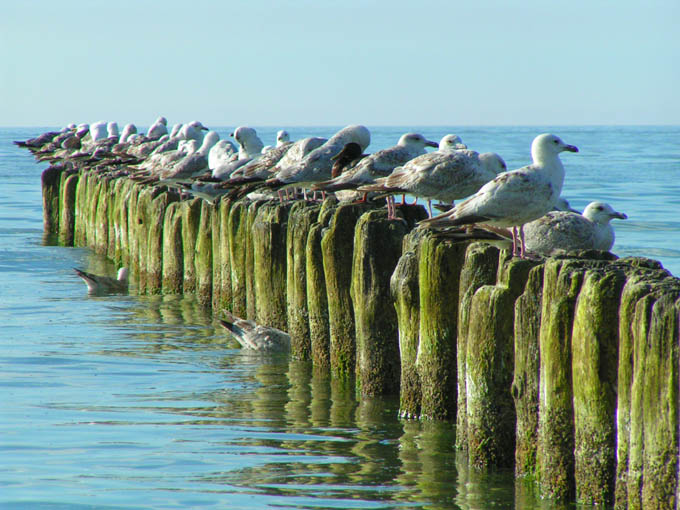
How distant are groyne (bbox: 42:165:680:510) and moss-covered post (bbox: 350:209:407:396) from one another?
0.04 ft

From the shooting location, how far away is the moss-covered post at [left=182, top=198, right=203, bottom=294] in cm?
1353

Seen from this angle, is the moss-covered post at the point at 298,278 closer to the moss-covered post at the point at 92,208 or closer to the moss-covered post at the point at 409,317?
the moss-covered post at the point at 409,317

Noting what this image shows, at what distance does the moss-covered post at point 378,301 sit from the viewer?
7859 mm

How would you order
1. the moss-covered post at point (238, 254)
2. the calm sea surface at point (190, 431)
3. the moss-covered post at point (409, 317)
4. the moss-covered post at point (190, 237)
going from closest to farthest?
the calm sea surface at point (190, 431), the moss-covered post at point (409, 317), the moss-covered post at point (238, 254), the moss-covered post at point (190, 237)

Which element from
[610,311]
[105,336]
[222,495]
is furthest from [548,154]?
[105,336]

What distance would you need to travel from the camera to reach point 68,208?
918 inches

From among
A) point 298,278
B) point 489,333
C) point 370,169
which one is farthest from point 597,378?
point 370,169

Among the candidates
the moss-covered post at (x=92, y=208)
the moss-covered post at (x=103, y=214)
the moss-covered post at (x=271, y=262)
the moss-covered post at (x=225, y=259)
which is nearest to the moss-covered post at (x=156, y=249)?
the moss-covered post at (x=225, y=259)

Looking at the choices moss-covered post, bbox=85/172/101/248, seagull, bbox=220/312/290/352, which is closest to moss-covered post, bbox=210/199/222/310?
seagull, bbox=220/312/290/352

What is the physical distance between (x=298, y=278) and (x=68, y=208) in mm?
15183

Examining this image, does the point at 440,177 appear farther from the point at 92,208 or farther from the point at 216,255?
the point at 92,208

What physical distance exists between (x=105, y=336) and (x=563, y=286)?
7.05 metres

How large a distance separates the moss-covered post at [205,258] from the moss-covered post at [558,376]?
790cm

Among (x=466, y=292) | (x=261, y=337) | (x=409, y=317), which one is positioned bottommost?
(x=261, y=337)
